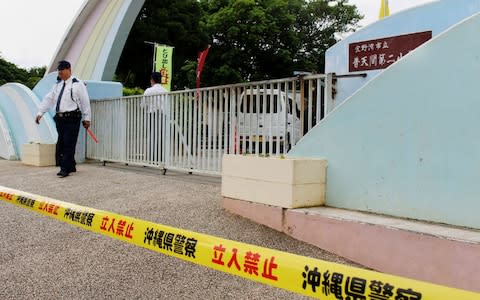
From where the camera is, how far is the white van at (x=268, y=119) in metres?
4.93

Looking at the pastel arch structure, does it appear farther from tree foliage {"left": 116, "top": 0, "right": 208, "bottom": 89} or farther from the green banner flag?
tree foliage {"left": 116, "top": 0, "right": 208, "bottom": 89}

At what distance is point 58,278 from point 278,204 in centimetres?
184

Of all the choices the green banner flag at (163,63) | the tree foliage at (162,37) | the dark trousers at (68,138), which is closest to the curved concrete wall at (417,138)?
the dark trousers at (68,138)

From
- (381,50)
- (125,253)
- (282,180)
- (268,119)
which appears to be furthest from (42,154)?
(381,50)

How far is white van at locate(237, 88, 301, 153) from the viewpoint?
16.2 ft

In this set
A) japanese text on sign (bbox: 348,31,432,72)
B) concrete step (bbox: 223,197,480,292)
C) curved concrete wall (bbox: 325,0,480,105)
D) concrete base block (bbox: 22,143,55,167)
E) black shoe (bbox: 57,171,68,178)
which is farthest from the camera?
japanese text on sign (bbox: 348,31,432,72)

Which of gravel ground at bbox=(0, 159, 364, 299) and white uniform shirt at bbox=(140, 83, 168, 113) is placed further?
white uniform shirt at bbox=(140, 83, 168, 113)

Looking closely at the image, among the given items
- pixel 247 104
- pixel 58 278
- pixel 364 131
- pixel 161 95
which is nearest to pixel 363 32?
pixel 161 95

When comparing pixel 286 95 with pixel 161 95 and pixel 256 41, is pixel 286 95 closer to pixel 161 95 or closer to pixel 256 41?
pixel 161 95

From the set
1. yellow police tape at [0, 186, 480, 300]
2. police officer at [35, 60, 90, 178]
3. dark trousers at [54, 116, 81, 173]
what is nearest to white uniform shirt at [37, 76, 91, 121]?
police officer at [35, 60, 90, 178]

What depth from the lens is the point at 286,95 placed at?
196 inches

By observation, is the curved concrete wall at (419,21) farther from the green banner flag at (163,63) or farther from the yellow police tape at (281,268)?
the green banner flag at (163,63)

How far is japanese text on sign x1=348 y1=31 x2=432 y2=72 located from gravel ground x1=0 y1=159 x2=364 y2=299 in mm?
5668

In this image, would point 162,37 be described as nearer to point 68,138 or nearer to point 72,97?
point 72,97
